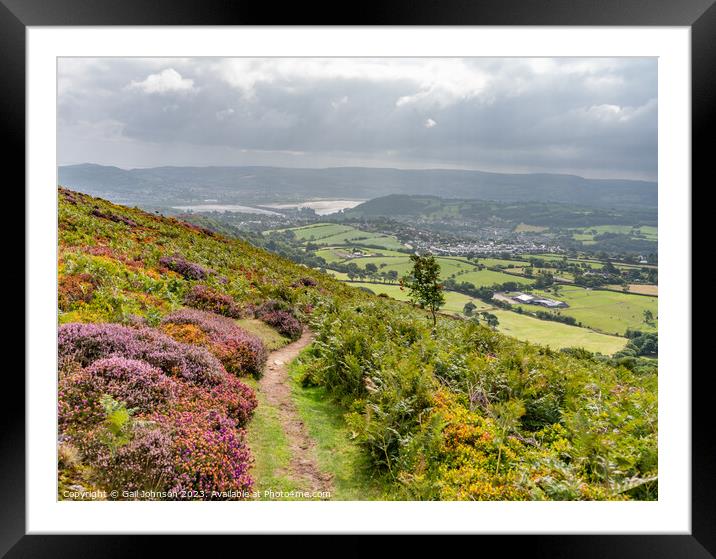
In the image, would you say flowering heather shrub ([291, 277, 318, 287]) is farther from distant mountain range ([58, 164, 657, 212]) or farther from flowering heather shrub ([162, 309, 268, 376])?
flowering heather shrub ([162, 309, 268, 376])

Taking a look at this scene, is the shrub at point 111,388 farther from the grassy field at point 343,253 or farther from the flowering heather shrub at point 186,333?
the grassy field at point 343,253

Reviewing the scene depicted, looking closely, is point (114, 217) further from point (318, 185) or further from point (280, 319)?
point (318, 185)

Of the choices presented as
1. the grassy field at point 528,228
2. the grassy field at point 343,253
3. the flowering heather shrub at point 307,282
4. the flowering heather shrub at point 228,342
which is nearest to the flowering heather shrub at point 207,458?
the flowering heather shrub at point 228,342

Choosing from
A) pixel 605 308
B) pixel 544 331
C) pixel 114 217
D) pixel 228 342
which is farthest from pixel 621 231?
pixel 114 217

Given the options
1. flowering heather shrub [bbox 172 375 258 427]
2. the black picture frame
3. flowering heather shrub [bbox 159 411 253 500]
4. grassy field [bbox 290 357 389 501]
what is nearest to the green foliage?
grassy field [bbox 290 357 389 501]

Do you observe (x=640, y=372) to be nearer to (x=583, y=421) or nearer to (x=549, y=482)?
(x=583, y=421)
